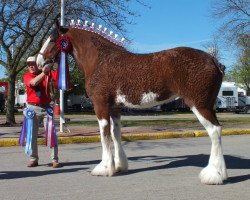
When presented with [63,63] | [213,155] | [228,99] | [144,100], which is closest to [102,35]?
[63,63]

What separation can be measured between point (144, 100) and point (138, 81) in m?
0.31

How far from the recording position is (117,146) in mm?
7730

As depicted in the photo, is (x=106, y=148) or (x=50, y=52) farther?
(x=50, y=52)

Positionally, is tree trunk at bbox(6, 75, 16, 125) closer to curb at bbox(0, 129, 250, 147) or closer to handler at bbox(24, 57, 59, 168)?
curb at bbox(0, 129, 250, 147)

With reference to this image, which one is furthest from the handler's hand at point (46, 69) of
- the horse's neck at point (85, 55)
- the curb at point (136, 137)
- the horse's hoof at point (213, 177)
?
the curb at point (136, 137)

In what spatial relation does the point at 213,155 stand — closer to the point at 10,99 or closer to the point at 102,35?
the point at 102,35

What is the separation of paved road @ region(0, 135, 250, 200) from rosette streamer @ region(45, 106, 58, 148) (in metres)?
0.47

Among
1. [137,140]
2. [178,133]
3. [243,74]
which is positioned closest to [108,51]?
[137,140]

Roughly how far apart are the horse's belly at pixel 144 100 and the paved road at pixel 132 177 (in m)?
1.18

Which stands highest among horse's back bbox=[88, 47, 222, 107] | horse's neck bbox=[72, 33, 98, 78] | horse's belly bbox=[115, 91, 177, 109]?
horse's neck bbox=[72, 33, 98, 78]

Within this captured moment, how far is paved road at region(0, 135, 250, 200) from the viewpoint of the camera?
6.17 metres

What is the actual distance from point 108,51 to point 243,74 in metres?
48.4

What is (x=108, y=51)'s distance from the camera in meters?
7.57

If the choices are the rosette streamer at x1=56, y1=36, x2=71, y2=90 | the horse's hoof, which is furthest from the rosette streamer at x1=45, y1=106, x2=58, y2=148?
the horse's hoof
